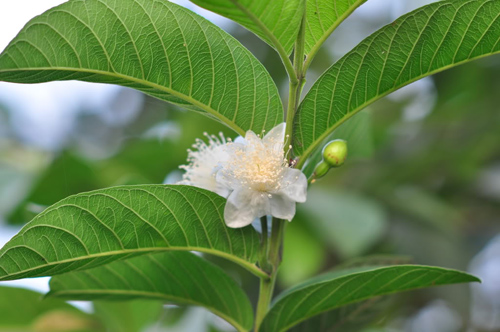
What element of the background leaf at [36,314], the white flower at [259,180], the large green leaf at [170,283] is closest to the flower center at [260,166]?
the white flower at [259,180]

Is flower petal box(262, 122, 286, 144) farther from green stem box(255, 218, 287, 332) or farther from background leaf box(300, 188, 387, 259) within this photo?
background leaf box(300, 188, 387, 259)

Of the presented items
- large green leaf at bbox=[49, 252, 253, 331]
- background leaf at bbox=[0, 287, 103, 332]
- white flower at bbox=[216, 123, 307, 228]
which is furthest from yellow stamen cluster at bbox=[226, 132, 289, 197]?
background leaf at bbox=[0, 287, 103, 332]

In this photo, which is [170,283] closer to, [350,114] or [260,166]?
[260,166]

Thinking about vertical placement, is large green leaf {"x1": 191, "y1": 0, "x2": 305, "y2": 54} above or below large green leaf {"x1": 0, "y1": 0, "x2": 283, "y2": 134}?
above

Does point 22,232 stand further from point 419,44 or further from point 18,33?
point 419,44

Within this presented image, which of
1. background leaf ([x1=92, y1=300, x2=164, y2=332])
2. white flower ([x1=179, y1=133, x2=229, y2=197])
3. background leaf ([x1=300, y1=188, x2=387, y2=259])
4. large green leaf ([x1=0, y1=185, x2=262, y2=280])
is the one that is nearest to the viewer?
large green leaf ([x1=0, y1=185, x2=262, y2=280])

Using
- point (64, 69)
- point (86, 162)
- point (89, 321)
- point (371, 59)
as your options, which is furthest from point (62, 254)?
point (86, 162)

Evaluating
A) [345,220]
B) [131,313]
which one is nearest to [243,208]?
[131,313]
